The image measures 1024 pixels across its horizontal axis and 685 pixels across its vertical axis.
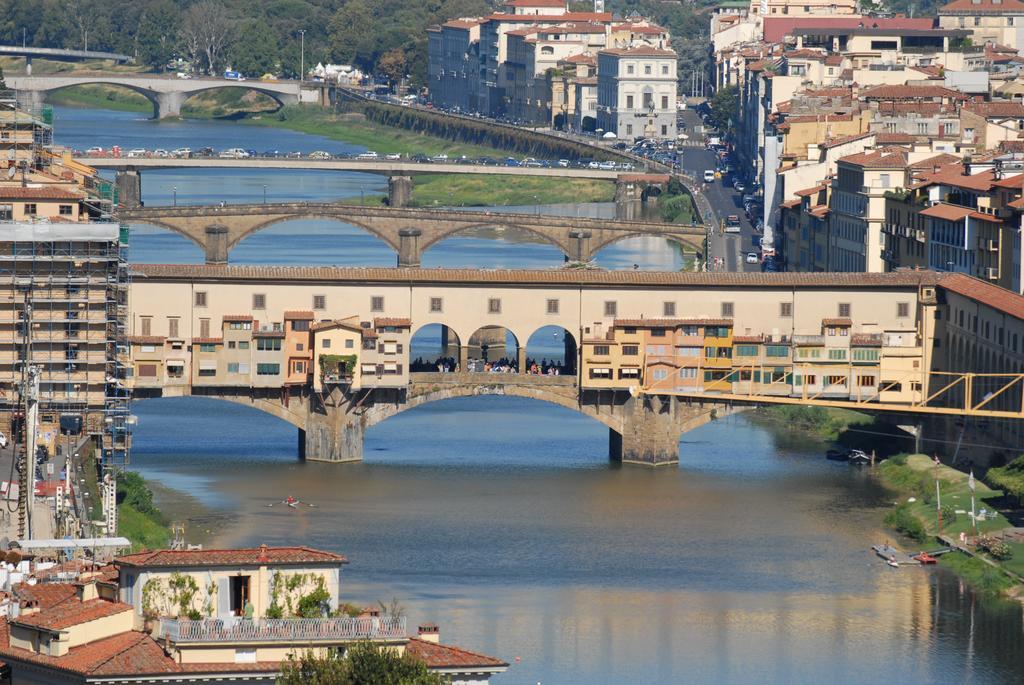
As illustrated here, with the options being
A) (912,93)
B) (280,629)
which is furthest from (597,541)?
(912,93)

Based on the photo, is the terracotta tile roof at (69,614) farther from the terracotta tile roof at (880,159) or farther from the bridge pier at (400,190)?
the bridge pier at (400,190)

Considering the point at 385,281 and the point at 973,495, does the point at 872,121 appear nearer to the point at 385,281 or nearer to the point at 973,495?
the point at 385,281

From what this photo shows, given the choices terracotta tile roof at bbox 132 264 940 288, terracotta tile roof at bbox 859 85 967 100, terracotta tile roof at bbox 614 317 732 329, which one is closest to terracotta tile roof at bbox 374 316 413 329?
terracotta tile roof at bbox 132 264 940 288

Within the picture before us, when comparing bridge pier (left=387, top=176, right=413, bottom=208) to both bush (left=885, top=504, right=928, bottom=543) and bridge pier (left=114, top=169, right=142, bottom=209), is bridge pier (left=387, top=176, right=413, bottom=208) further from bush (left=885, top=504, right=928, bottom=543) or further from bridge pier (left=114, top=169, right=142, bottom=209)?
bush (left=885, top=504, right=928, bottom=543)

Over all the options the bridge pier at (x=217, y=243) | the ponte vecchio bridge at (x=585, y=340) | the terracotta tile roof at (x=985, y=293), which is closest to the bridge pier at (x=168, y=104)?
the bridge pier at (x=217, y=243)

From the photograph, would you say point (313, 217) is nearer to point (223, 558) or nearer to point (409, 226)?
point (409, 226)

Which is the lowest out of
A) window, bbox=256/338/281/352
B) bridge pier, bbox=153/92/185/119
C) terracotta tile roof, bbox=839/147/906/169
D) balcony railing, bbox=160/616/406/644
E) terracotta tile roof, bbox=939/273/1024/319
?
balcony railing, bbox=160/616/406/644
